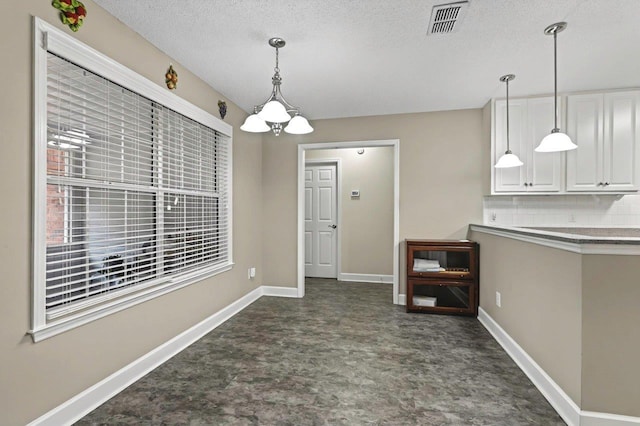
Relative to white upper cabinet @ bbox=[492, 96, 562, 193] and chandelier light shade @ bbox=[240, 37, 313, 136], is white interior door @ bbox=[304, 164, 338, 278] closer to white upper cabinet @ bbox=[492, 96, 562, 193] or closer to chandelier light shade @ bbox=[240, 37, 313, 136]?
white upper cabinet @ bbox=[492, 96, 562, 193]

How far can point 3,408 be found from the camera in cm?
150

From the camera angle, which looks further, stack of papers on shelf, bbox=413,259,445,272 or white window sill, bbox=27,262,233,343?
stack of papers on shelf, bbox=413,259,445,272

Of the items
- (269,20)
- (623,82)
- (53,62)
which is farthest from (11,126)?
(623,82)

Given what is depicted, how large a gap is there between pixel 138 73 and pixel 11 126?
994mm

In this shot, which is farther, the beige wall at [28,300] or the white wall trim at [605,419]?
the white wall trim at [605,419]

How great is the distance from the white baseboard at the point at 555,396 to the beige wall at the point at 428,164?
4.96ft

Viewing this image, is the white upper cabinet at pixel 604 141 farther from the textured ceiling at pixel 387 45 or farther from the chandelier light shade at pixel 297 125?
the chandelier light shade at pixel 297 125

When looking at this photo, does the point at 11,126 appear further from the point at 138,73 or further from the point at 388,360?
the point at 388,360

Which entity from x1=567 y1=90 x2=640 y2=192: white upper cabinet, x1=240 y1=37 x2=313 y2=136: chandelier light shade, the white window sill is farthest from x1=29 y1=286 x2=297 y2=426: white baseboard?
x1=567 y1=90 x2=640 y2=192: white upper cabinet

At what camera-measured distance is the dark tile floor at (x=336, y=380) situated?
1.88m

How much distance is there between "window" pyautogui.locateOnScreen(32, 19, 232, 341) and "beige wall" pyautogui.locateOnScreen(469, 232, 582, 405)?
9.26 ft

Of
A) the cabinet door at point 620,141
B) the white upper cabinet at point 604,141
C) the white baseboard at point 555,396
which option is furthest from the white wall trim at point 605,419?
the cabinet door at point 620,141

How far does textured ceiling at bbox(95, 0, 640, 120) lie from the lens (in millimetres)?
2043

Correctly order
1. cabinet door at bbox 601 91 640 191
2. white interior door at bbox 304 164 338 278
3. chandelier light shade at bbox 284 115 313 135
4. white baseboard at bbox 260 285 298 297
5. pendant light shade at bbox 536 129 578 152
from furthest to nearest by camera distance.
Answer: white interior door at bbox 304 164 338 278 < white baseboard at bbox 260 285 298 297 < cabinet door at bbox 601 91 640 191 < chandelier light shade at bbox 284 115 313 135 < pendant light shade at bbox 536 129 578 152
